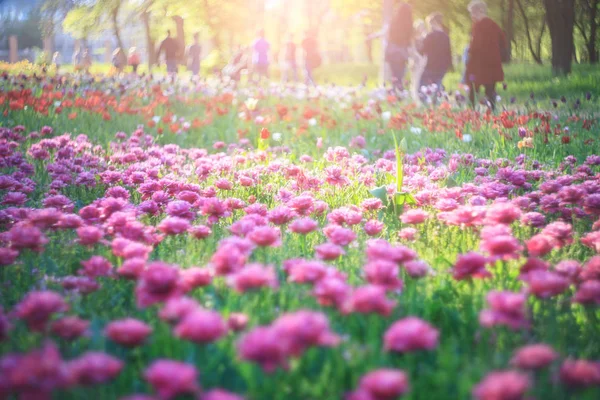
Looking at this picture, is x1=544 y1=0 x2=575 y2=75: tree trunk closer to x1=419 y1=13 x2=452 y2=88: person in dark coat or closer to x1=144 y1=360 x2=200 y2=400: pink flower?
x1=419 y1=13 x2=452 y2=88: person in dark coat

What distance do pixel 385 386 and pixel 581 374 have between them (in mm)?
460

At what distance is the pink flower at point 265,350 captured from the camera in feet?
3.81

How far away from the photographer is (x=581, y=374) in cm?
119

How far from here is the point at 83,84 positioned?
30.9ft

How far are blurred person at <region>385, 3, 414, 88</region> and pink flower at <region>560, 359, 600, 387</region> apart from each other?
1071cm

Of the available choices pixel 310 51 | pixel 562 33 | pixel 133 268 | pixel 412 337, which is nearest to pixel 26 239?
pixel 133 268

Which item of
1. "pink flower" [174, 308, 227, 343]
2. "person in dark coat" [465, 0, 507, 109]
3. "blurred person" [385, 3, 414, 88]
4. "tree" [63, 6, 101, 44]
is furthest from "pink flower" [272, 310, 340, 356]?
"blurred person" [385, 3, 414, 88]

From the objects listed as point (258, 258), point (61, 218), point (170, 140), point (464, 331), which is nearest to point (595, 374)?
point (464, 331)

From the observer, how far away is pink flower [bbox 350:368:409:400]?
3.63 ft

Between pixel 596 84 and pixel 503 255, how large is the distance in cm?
956

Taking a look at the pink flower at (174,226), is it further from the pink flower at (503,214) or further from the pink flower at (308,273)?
the pink flower at (503,214)

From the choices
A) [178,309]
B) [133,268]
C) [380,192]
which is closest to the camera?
[178,309]

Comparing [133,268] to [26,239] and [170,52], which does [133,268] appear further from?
[170,52]

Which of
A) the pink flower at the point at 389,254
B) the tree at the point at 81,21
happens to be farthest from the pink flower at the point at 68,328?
the tree at the point at 81,21
